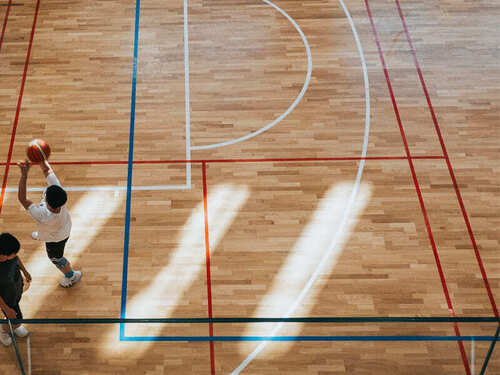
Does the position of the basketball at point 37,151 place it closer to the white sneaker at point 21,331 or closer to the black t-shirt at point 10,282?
the black t-shirt at point 10,282

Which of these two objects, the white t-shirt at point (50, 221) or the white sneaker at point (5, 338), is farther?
the white t-shirt at point (50, 221)

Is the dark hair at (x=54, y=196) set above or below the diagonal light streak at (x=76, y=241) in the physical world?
above

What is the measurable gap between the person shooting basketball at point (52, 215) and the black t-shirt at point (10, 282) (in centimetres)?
49

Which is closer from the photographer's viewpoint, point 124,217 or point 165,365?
point 165,365

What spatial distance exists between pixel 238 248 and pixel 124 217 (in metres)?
1.47

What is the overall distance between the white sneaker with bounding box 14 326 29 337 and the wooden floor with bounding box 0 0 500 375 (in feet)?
0.46

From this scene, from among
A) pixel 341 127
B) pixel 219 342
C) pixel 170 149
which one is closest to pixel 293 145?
pixel 341 127

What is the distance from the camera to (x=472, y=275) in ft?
21.0

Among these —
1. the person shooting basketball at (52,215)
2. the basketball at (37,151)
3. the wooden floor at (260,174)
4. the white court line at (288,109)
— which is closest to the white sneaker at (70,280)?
the person shooting basketball at (52,215)

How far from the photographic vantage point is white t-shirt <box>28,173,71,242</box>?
5.18 metres

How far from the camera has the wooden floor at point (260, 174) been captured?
5.52 metres

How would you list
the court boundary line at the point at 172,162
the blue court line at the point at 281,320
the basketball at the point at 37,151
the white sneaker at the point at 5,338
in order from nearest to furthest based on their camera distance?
1. the blue court line at the point at 281,320
2. the white sneaker at the point at 5,338
3. the basketball at the point at 37,151
4. the court boundary line at the point at 172,162

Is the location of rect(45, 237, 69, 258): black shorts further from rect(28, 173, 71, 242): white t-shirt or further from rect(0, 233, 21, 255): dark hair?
rect(0, 233, 21, 255): dark hair

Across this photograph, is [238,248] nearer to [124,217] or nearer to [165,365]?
[124,217]
